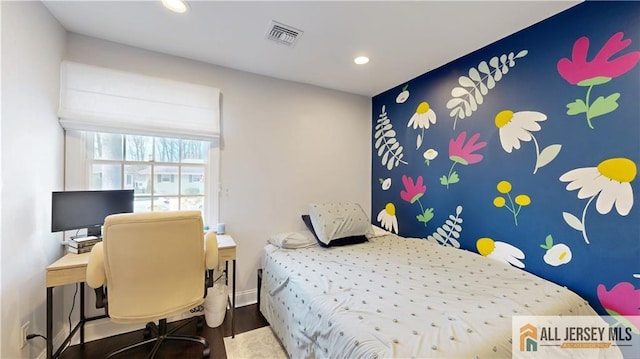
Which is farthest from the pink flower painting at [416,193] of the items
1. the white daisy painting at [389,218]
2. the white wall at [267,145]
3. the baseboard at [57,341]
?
the baseboard at [57,341]

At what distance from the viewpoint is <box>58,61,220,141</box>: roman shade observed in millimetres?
1914

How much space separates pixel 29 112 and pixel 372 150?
3.15m

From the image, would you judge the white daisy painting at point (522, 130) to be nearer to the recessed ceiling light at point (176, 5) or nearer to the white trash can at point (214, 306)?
the recessed ceiling light at point (176, 5)

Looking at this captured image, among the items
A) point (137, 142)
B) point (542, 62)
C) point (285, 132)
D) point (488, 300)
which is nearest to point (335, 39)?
point (285, 132)

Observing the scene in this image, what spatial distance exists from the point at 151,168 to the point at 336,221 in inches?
72.9

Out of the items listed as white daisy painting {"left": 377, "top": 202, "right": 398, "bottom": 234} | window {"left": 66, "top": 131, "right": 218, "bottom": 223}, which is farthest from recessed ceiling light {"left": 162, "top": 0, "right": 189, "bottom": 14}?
white daisy painting {"left": 377, "top": 202, "right": 398, "bottom": 234}

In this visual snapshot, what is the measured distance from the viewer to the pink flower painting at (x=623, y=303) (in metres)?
1.43

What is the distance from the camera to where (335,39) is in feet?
6.62

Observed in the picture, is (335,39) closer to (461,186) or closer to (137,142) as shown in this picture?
(461,186)

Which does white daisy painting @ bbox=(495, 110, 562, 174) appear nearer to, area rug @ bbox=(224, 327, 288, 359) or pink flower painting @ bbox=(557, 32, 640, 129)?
pink flower painting @ bbox=(557, 32, 640, 129)

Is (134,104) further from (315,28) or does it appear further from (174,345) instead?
(174,345)

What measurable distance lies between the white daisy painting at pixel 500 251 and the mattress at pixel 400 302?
10 cm

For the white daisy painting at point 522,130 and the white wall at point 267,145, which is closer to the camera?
the white daisy painting at point 522,130

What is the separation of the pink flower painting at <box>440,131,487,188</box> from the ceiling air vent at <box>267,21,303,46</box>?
172cm
